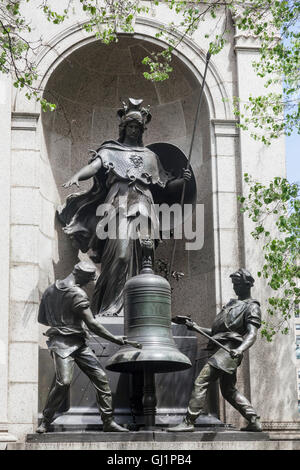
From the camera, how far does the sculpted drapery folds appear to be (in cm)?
1510

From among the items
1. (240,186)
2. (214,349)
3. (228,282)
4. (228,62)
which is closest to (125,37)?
(228,62)

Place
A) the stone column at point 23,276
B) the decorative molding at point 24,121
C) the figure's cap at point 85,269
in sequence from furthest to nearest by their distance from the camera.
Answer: the decorative molding at point 24,121 < the stone column at point 23,276 < the figure's cap at point 85,269

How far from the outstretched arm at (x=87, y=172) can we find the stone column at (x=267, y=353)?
101 inches

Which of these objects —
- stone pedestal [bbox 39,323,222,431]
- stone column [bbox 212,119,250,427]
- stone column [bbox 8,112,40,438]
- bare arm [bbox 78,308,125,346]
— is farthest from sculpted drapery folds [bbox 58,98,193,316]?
bare arm [bbox 78,308,125,346]

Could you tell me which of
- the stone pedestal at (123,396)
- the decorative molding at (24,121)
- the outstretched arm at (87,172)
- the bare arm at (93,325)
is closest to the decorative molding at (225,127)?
the outstretched arm at (87,172)

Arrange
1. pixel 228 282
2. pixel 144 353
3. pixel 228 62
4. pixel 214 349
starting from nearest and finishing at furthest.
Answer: pixel 144 353, pixel 214 349, pixel 228 282, pixel 228 62

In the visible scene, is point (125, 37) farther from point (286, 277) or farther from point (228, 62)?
point (286, 277)

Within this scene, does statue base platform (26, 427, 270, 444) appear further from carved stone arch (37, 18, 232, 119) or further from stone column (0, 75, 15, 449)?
carved stone arch (37, 18, 232, 119)

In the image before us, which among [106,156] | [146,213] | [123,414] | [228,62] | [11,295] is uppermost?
[228,62]

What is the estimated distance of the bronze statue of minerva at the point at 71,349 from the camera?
12.6 m

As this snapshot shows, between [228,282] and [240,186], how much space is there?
174cm

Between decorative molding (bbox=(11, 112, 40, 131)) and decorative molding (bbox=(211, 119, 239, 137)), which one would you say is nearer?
decorative molding (bbox=(11, 112, 40, 131))

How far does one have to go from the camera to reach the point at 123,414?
45.0ft

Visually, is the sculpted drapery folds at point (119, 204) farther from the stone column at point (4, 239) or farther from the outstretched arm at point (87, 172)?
the stone column at point (4, 239)
